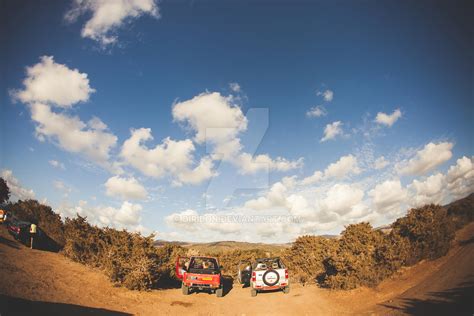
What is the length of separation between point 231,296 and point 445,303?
30.3ft

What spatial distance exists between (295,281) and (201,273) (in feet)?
28.6

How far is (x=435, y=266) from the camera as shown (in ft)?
38.3

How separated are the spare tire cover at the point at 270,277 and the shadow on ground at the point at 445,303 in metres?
5.18

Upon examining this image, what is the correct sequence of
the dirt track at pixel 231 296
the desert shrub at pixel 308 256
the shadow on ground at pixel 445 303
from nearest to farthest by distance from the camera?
the shadow on ground at pixel 445 303 → the dirt track at pixel 231 296 → the desert shrub at pixel 308 256

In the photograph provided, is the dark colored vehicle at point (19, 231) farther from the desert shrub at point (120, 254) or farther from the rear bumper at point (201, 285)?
the rear bumper at point (201, 285)

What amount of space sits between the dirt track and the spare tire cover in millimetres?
714

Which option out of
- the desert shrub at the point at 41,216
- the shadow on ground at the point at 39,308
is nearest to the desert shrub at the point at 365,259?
the shadow on ground at the point at 39,308

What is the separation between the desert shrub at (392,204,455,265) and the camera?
12336 mm

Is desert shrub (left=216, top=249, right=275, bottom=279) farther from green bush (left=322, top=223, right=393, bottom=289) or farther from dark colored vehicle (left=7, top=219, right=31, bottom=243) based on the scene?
dark colored vehicle (left=7, top=219, right=31, bottom=243)

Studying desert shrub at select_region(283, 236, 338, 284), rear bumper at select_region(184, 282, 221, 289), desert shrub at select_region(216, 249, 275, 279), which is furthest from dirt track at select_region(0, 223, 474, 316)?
desert shrub at select_region(216, 249, 275, 279)

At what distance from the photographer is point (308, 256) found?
19.6m

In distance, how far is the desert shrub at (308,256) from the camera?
17.6 meters

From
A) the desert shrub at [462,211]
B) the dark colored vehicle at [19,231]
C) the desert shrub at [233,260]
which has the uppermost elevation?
the desert shrub at [462,211]

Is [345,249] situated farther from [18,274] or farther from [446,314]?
[18,274]
